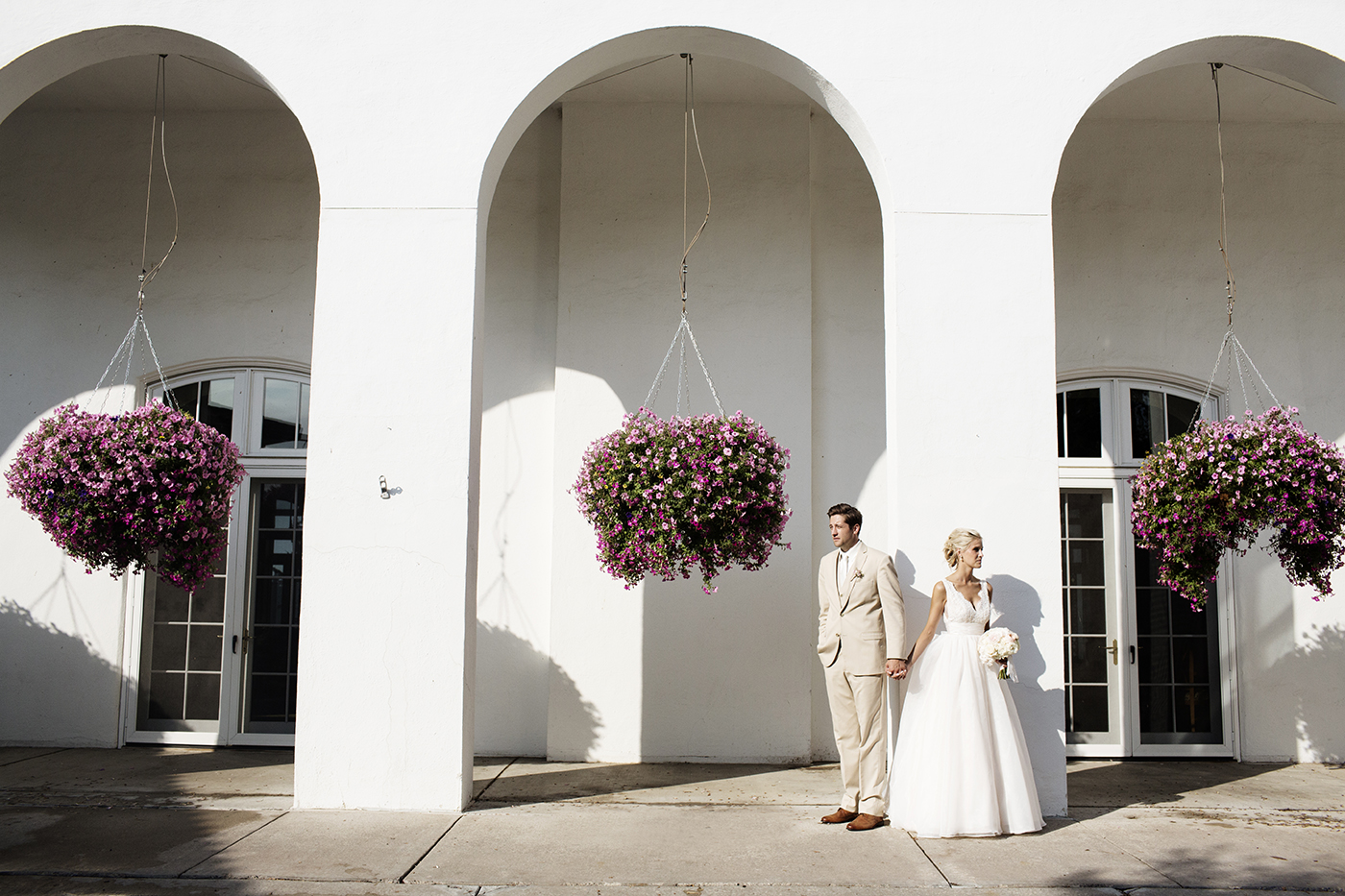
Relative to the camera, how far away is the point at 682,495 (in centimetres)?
474

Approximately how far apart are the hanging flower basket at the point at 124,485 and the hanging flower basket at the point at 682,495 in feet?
A: 6.78

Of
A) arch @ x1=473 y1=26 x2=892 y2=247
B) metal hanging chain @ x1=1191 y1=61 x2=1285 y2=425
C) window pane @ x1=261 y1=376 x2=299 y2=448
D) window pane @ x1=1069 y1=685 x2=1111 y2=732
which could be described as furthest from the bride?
window pane @ x1=261 y1=376 x2=299 y2=448

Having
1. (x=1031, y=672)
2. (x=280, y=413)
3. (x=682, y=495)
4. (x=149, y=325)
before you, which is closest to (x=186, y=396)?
(x=149, y=325)

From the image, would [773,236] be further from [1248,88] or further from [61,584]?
[61,584]

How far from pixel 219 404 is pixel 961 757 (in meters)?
5.49

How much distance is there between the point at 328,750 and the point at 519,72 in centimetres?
357

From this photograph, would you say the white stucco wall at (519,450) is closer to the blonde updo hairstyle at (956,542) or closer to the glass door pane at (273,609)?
the glass door pane at (273,609)

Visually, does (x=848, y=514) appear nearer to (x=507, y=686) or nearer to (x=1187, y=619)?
(x=507, y=686)

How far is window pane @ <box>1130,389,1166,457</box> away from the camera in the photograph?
22.4 feet

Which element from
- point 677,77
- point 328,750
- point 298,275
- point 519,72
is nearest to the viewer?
point 328,750

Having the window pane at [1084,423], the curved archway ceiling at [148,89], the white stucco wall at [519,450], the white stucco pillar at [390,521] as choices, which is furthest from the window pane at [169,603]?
the window pane at [1084,423]

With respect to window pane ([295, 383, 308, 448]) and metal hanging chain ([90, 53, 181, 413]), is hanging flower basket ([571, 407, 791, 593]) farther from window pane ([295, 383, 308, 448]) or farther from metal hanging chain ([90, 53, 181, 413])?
metal hanging chain ([90, 53, 181, 413])

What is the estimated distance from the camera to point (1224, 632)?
6578 millimetres

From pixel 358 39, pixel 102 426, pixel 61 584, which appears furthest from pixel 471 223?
pixel 61 584
